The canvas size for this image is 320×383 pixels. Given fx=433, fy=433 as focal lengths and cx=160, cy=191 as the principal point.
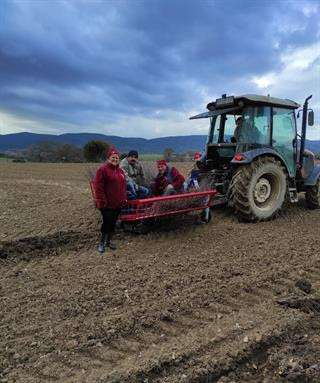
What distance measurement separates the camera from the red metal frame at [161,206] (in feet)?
19.7

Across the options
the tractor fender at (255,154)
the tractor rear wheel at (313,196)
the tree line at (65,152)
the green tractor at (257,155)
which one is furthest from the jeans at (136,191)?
the tree line at (65,152)

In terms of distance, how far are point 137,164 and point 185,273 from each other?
8.73 ft

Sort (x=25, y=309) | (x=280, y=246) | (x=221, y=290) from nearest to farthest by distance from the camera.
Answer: (x=25, y=309), (x=221, y=290), (x=280, y=246)

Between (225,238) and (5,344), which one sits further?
(225,238)

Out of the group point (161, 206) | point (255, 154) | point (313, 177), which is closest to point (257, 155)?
point (255, 154)

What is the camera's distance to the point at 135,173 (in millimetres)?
6996

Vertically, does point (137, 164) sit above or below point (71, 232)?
above

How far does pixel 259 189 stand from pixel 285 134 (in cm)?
138

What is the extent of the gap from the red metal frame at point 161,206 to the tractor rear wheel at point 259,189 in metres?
0.83

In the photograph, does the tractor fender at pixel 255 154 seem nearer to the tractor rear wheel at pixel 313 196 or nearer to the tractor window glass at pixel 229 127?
the tractor window glass at pixel 229 127

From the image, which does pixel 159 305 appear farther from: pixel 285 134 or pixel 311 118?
pixel 311 118

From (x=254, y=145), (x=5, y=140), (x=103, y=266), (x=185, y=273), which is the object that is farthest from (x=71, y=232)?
(x=5, y=140)

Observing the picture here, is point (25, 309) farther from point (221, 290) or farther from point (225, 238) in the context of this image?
point (225, 238)

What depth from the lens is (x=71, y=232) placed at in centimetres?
638
